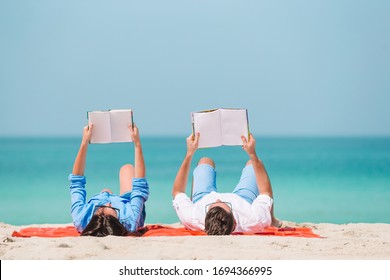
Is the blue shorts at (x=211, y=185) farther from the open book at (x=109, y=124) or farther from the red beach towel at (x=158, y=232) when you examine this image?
the open book at (x=109, y=124)

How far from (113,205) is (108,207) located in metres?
0.21

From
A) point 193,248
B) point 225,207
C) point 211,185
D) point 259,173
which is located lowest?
point 193,248

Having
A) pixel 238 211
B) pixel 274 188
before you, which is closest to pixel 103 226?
pixel 238 211

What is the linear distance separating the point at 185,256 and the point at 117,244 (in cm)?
54

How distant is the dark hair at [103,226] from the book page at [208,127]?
3.00ft

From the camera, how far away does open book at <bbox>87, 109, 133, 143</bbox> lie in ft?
19.5

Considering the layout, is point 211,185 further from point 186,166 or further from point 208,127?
point 208,127

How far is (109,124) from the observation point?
594 cm

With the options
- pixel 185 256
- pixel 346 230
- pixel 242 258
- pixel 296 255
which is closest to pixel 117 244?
pixel 185 256

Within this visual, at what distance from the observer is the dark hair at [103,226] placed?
552 cm

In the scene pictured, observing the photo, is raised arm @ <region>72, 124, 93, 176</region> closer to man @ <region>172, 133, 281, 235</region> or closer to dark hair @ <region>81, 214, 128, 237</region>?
dark hair @ <region>81, 214, 128, 237</region>

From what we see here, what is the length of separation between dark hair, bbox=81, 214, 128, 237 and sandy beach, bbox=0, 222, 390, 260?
0.18 m

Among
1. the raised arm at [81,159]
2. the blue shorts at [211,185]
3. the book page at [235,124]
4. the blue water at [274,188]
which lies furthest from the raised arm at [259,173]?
the blue water at [274,188]

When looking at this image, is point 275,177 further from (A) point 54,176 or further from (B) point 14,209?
(B) point 14,209
